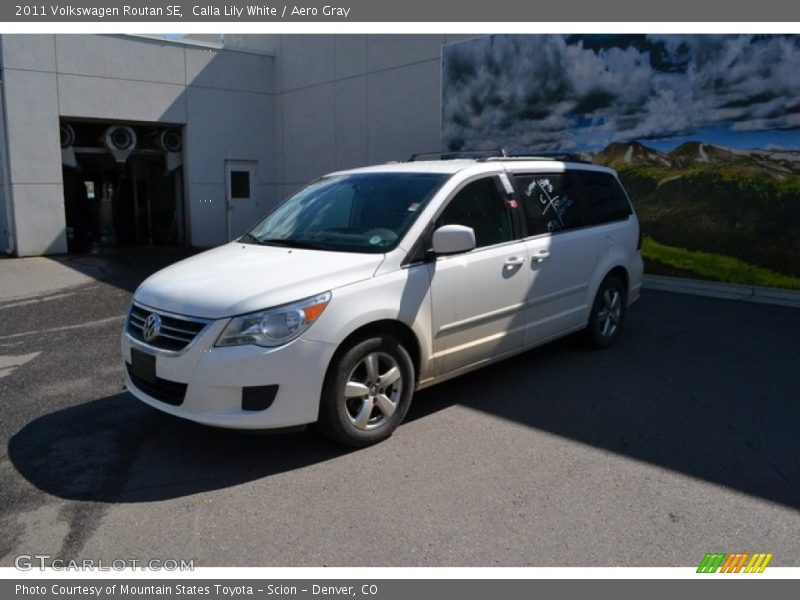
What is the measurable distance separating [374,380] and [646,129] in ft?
26.2

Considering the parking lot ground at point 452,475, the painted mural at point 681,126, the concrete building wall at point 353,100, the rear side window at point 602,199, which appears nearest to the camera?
the parking lot ground at point 452,475

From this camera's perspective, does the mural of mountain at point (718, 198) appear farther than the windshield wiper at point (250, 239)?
Yes

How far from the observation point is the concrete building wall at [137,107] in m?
14.2

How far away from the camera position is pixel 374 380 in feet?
14.4

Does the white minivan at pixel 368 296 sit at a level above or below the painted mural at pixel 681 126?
below

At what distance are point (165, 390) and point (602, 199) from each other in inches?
175

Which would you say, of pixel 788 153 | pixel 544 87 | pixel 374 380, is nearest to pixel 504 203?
pixel 374 380

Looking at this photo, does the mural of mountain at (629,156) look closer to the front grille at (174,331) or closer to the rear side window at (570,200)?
the rear side window at (570,200)

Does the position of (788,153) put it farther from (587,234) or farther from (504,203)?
(504,203)

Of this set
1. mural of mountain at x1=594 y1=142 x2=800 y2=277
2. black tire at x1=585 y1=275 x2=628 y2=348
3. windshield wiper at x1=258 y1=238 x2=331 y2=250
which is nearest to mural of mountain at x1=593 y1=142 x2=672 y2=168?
mural of mountain at x1=594 y1=142 x2=800 y2=277

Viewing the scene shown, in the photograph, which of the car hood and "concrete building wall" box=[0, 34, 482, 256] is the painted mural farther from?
the car hood

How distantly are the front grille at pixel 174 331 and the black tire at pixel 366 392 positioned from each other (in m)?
0.84

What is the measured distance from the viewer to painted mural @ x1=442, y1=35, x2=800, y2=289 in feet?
30.5

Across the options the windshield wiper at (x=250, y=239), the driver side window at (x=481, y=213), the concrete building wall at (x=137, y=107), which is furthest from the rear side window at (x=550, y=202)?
the concrete building wall at (x=137, y=107)
